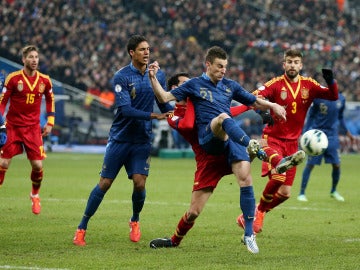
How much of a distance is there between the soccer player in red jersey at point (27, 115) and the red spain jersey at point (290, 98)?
3933mm

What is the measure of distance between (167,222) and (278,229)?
1.76 metres

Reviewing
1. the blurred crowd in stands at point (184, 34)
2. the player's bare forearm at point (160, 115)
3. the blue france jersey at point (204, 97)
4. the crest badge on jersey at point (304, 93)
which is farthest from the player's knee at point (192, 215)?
the blurred crowd in stands at point (184, 34)

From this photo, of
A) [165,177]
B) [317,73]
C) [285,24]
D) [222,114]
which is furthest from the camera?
[285,24]

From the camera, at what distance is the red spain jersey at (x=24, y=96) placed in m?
14.2

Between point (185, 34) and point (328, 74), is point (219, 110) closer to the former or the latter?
point (328, 74)

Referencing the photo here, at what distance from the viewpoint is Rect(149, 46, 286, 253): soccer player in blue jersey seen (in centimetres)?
992

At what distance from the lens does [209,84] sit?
33.7ft

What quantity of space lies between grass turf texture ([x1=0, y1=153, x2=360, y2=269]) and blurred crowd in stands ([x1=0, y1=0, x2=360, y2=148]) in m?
18.4

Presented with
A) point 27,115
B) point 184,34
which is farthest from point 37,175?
point 184,34

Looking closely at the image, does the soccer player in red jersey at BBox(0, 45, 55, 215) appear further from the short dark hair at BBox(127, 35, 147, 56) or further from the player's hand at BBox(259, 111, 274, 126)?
the player's hand at BBox(259, 111, 274, 126)

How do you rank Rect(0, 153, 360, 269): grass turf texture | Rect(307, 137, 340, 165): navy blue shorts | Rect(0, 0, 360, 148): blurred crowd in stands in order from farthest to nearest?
1. Rect(0, 0, 360, 148): blurred crowd in stands
2. Rect(307, 137, 340, 165): navy blue shorts
3. Rect(0, 153, 360, 269): grass turf texture

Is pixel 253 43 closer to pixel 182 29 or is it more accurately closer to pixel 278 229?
pixel 182 29

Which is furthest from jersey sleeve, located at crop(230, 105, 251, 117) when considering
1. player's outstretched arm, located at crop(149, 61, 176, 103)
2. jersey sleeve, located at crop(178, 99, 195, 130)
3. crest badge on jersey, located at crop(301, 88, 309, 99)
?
crest badge on jersey, located at crop(301, 88, 309, 99)

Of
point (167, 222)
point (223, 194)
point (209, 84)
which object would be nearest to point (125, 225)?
point (167, 222)
